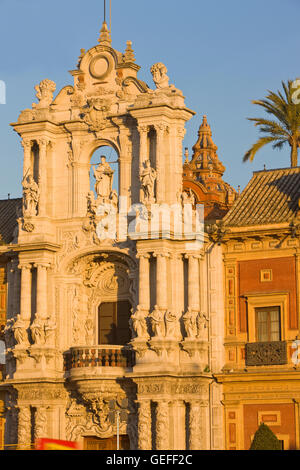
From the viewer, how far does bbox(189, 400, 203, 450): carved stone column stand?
2152 inches

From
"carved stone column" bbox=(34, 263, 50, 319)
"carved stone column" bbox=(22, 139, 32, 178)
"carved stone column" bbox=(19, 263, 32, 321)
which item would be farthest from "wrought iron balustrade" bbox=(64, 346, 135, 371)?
"carved stone column" bbox=(22, 139, 32, 178)

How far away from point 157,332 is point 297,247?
6.97 metres

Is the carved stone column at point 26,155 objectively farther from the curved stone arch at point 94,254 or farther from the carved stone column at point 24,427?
the carved stone column at point 24,427

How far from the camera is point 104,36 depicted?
60.7 meters

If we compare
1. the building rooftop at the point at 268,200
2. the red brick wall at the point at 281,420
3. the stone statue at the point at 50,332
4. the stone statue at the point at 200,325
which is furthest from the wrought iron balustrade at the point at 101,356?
the building rooftop at the point at 268,200

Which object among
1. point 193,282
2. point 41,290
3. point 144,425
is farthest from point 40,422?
point 193,282

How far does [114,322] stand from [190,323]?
482cm

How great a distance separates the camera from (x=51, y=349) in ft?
189

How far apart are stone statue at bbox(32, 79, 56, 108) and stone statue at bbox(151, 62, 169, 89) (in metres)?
5.24

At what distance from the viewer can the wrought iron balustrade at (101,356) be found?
56.4m

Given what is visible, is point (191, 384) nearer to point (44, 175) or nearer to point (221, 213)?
point (44, 175)

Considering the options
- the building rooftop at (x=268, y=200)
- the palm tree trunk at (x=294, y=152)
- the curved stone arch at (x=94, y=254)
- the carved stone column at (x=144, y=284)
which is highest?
the palm tree trunk at (x=294, y=152)

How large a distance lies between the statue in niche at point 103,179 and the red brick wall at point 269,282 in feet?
23.6

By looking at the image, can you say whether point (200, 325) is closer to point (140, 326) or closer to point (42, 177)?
point (140, 326)
